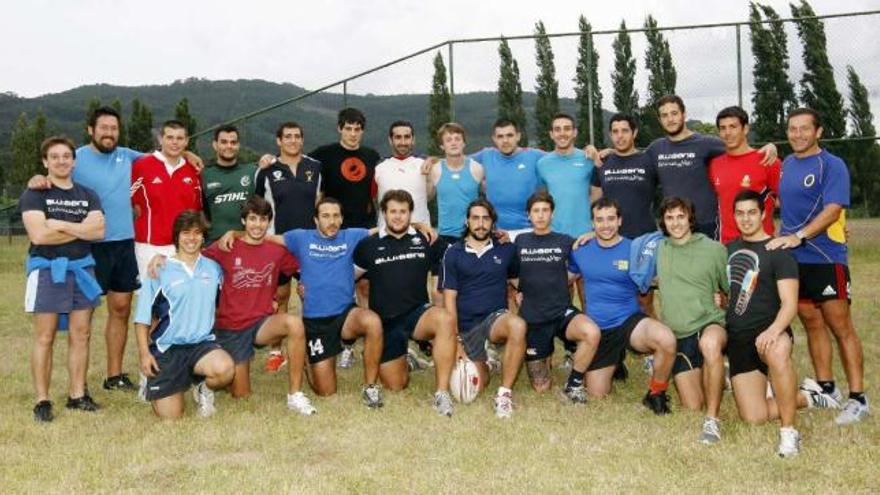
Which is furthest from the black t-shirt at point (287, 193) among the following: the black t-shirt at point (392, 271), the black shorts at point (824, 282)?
the black shorts at point (824, 282)

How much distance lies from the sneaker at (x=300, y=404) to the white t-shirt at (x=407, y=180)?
1914mm

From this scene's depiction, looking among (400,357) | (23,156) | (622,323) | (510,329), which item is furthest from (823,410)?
(23,156)

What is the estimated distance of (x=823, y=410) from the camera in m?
5.29

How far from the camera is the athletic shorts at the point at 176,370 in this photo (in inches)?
213

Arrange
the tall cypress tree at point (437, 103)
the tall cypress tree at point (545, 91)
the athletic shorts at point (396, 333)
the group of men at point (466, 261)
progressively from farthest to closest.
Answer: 1. the tall cypress tree at point (545, 91)
2. the tall cypress tree at point (437, 103)
3. the athletic shorts at point (396, 333)
4. the group of men at point (466, 261)

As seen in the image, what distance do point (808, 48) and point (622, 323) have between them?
419 inches

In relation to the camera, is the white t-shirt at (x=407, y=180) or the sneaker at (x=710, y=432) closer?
the sneaker at (x=710, y=432)

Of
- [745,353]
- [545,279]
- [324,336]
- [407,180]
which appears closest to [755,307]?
[745,353]

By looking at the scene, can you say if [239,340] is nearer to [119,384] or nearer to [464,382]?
[119,384]

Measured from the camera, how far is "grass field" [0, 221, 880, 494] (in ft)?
13.1

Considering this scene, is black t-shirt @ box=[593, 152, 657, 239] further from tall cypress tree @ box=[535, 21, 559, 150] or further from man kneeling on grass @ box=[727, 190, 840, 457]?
tall cypress tree @ box=[535, 21, 559, 150]

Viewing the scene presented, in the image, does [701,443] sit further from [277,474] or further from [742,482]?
[277,474]

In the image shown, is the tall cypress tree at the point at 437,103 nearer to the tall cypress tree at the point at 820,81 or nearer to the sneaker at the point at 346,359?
the tall cypress tree at the point at 820,81

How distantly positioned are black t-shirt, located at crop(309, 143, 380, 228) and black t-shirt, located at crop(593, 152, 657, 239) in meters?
2.12
